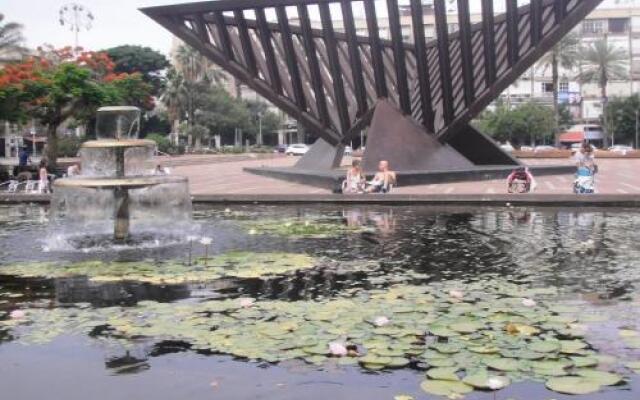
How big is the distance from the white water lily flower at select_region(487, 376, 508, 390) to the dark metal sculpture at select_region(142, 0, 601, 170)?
19.2m

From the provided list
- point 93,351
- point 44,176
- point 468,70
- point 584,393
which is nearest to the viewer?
point 584,393

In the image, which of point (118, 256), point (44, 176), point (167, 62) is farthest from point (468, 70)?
point (167, 62)

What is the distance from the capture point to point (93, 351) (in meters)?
5.11

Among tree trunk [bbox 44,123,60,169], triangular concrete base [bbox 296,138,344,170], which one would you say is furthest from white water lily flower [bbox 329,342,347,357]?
tree trunk [bbox 44,123,60,169]

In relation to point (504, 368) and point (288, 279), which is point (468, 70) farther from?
point (504, 368)

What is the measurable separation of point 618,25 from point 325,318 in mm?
95372

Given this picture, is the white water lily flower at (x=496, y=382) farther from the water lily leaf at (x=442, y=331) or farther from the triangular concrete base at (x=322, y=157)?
the triangular concrete base at (x=322, y=157)

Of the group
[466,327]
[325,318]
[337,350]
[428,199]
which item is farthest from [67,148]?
[337,350]

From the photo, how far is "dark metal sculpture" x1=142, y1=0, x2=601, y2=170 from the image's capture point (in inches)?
908

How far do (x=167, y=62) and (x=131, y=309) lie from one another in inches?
3247

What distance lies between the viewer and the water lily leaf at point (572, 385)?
13.5ft

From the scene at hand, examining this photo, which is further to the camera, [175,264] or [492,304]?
[175,264]

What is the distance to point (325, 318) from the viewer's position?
582 centimetres

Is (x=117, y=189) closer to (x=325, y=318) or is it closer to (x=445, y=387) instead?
(x=325, y=318)
